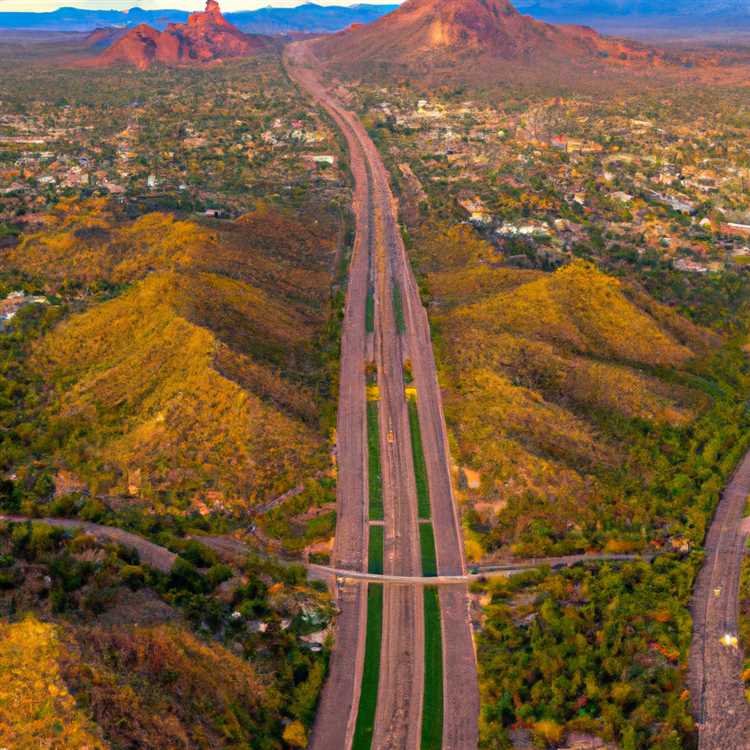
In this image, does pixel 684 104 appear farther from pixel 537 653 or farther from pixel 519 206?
pixel 537 653

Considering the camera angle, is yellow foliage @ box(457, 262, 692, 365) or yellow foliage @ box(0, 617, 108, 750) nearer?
yellow foliage @ box(0, 617, 108, 750)

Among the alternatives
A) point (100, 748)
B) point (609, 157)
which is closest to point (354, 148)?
point (609, 157)

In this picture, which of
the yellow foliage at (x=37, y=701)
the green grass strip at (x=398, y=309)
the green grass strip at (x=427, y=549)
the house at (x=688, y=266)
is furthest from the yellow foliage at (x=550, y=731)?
the house at (x=688, y=266)

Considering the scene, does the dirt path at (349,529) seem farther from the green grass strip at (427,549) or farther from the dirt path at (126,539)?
the dirt path at (126,539)

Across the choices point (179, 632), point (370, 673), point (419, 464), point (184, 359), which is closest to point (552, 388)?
point (419, 464)

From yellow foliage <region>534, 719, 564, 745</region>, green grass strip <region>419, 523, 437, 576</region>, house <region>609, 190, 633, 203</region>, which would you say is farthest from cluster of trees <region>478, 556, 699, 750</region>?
house <region>609, 190, 633, 203</region>

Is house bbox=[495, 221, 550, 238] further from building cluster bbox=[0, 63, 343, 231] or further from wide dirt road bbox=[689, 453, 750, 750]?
wide dirt road bbox=[689, 453, 750, 750]

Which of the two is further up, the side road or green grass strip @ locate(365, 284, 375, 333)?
green grass strip @ locate(365, 284, 375, 333)
